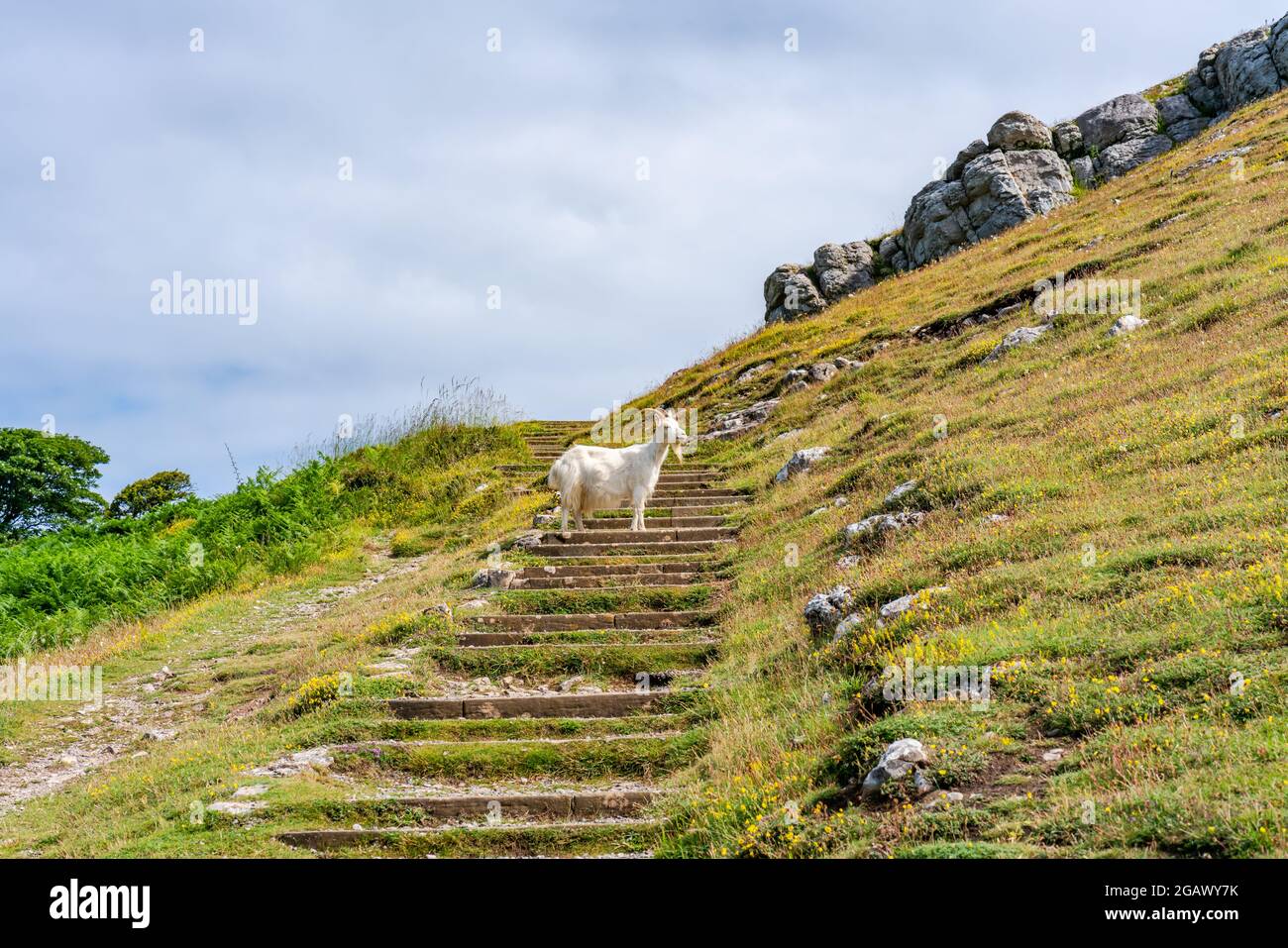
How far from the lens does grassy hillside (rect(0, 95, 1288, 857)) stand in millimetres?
6000

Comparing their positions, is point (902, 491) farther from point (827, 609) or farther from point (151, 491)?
point (151, 491)

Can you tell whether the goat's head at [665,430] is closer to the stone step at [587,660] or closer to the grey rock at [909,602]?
the stone step at [587,660]

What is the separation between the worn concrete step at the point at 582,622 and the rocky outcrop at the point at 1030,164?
1448 inches

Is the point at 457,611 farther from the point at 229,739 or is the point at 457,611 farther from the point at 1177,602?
the point at 1177,602

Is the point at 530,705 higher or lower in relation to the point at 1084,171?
lower

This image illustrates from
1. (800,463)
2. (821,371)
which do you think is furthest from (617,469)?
(821,371)

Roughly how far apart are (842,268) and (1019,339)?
29835 millimetres

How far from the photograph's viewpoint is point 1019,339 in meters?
22.1

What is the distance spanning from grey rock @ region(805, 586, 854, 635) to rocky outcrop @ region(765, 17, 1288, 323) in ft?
125

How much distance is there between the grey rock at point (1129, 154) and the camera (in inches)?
1844

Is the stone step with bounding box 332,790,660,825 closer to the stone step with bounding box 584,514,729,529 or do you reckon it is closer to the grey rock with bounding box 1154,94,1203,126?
the stone step with bounding box 584,514,729,529

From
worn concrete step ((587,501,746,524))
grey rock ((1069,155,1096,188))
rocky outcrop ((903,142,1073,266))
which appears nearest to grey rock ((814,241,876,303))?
rocky outcrop ((903,142,1073,266))

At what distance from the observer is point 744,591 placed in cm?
1353
